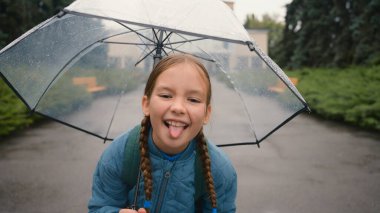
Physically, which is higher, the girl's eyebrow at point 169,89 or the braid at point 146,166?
the girl's eyebrow at point 169,89

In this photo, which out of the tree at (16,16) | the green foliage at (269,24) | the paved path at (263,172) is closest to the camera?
the paved path at (263,172)

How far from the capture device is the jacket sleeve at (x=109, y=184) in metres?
1.90

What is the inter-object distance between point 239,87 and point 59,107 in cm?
140

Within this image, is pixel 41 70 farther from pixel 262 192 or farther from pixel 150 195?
pixel 262 192

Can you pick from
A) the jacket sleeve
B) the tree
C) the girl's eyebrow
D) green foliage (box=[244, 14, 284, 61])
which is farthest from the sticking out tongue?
green foliage (box=[244, 14, 284, 61])

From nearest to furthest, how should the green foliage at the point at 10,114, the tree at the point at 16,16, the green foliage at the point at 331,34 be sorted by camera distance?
the green foliage at the point at 10,114, the tree at the point at 16,16, the green foliage at the point at 331,34

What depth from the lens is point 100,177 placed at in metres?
1.94

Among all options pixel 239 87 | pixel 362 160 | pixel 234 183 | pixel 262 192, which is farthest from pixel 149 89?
pixel 362 160

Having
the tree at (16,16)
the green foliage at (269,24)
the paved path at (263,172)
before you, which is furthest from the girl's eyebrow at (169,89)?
the green foliage at (269,24)

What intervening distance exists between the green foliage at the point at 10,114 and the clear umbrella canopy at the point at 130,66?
16.5 feet

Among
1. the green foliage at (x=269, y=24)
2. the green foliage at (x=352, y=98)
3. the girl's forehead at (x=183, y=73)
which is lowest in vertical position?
the green foliage at (x=269, y=24)

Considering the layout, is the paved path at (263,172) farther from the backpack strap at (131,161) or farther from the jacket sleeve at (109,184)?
the backpack strap at (131,161)

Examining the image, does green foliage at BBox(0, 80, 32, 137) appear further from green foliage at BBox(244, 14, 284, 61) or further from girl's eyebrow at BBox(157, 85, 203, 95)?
green foliage at BBox(244, 14, 284, 61)

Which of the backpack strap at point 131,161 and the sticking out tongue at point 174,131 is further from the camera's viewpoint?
the backpack strap at point 131,161
